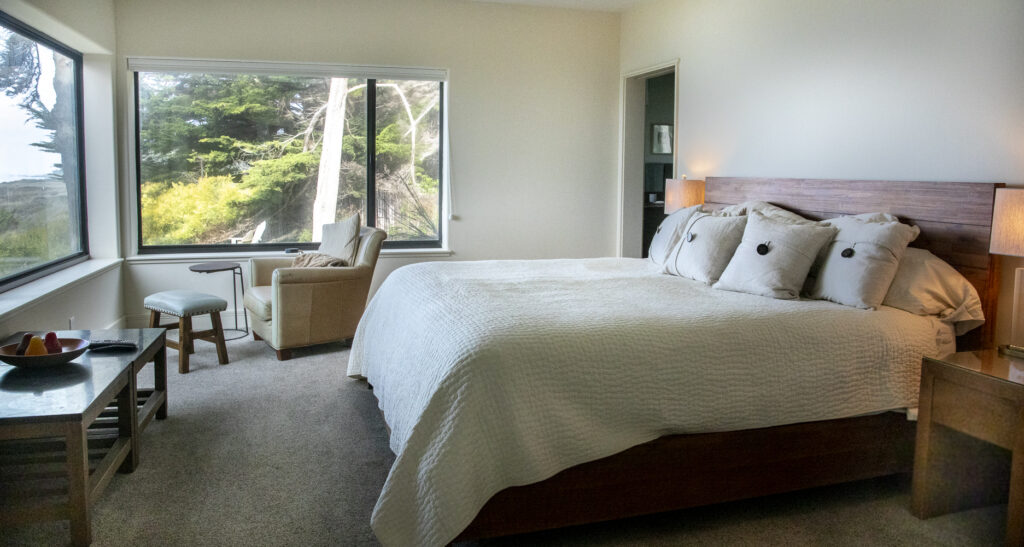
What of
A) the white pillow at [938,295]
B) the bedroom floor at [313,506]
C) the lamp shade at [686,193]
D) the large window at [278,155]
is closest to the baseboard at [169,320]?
the large window at [278,155]

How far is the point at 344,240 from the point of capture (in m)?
5.03

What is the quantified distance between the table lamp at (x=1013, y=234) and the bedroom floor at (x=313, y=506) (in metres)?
0.65

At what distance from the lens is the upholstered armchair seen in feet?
15.2

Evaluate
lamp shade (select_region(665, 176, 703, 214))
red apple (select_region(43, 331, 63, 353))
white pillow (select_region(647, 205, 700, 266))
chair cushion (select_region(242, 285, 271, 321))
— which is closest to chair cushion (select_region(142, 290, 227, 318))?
chair cushion (select_region(242, 285, 271, 321))

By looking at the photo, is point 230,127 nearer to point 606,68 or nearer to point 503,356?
point 606,68

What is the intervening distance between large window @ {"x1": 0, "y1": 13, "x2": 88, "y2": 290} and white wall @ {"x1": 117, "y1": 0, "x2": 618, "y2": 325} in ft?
1.30

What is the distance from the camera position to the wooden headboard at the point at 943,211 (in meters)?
3.04

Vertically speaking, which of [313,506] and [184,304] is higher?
[184,304]

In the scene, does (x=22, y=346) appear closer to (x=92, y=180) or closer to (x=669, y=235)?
(x=92, y=180)

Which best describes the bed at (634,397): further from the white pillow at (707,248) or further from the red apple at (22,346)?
the red apple at (22,346)

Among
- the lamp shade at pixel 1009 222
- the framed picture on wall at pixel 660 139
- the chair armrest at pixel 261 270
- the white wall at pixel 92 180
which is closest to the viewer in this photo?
the lamp shade at pixel 1009 222

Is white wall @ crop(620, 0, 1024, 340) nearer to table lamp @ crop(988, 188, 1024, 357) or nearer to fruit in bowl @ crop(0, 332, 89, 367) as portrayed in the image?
table lamp @ crop(988, 188, 1024, 357)

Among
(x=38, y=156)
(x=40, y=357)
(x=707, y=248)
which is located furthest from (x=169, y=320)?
(x=707, y=248)

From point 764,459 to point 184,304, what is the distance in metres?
3.29
